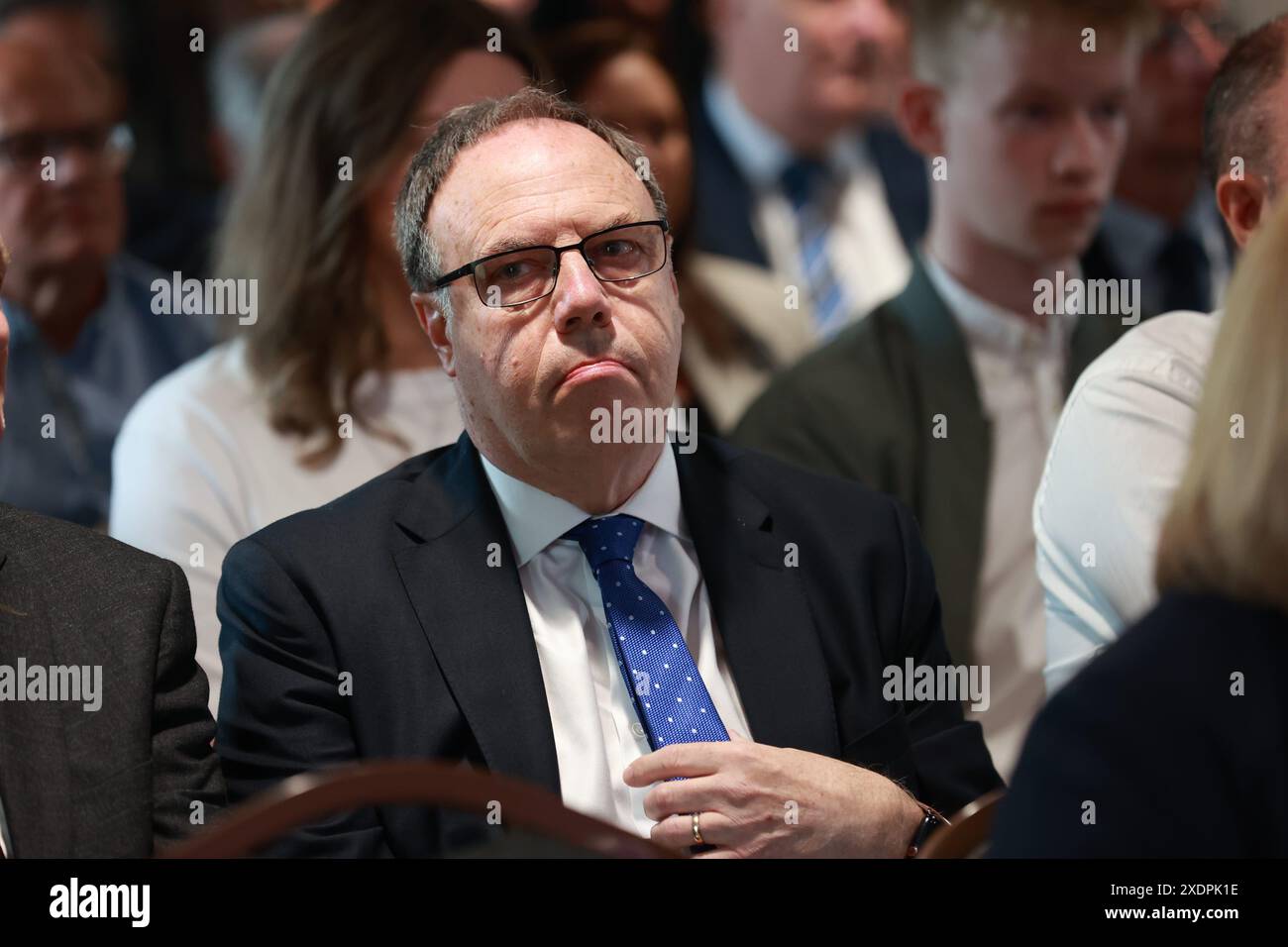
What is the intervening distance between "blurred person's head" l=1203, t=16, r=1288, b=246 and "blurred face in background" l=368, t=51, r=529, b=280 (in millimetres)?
1136

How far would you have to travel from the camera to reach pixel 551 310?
208cm

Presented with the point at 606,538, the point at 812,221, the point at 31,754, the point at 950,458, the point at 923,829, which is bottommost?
the point at 923,829

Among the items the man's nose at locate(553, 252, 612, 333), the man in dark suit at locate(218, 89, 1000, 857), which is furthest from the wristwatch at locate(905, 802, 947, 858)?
the man's nose at locate(553, 252, 612, 333)

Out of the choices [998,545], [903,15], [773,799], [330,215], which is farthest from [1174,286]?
[773,799]

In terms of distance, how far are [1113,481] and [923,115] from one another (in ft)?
4.30

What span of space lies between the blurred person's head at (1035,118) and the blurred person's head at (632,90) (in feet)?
1.87

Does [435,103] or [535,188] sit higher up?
[435,103]

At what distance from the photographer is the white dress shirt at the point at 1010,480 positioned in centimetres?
296

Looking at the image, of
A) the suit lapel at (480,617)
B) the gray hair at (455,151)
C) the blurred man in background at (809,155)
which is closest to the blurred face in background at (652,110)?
the blurred man in background at (809,155)

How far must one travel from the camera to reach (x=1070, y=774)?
1.37 meters

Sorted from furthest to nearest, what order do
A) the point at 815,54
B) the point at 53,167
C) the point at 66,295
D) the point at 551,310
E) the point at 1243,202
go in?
the point at 815,54 < the point at 66,295 < the point at 53,167 < the point at 1243,202 < the point at 551,310

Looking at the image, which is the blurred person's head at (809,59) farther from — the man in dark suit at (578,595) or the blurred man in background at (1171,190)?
the man in dark suit at (578,595)

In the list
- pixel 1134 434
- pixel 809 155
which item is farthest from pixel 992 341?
pixel 809 155

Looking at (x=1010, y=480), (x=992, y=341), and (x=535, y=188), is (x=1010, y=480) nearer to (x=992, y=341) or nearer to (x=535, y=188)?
(x=992, y=341)
